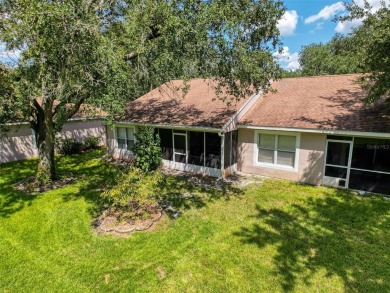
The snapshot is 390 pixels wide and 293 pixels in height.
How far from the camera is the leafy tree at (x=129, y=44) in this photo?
21.5ft

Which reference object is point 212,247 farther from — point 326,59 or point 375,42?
point 326,59

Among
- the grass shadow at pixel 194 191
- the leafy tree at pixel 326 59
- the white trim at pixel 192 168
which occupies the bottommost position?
the grass shadow at pixel 194 191

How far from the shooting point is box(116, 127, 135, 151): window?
52.3ft

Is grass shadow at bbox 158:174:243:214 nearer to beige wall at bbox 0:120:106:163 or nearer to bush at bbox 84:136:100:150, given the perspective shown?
bush at bbox 84:136:100:150

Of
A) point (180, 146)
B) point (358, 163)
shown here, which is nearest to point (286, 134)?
point (358, 163)

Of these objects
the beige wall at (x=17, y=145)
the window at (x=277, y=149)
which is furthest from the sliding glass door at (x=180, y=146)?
the beige wall at (x=17, y=145)

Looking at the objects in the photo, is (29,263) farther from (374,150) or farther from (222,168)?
(374,150)

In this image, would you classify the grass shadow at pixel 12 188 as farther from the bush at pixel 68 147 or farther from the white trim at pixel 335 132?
the white trim at pixel 335 132

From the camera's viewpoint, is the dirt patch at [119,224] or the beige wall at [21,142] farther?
the beige wall at [21,142]

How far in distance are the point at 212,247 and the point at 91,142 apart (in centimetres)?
1589

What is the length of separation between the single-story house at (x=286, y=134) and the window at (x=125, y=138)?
97mm

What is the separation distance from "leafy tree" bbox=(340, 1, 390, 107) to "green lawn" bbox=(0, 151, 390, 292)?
4.58 meters

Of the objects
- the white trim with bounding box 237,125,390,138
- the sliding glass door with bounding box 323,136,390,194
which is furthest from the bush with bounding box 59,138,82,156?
the sliding glass door with bounding box 323,136,390,194

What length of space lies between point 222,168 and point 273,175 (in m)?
2.60
